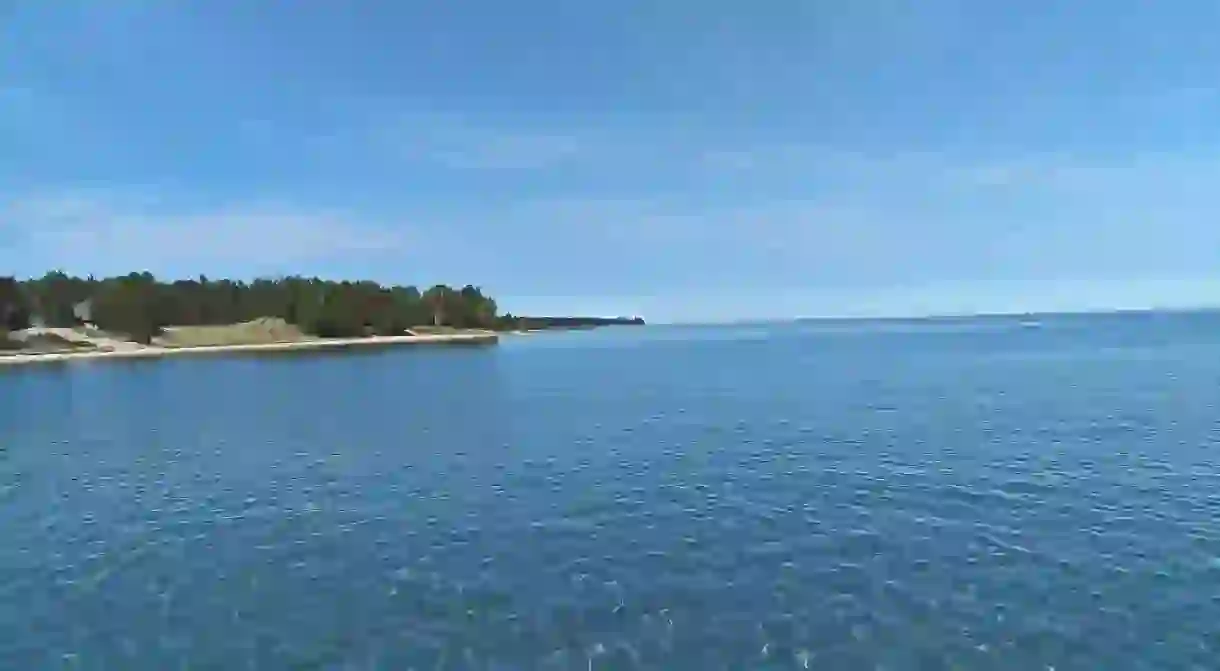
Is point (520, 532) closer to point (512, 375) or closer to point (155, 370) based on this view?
point (512, 375)

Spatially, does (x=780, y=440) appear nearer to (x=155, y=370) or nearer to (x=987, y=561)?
(x=987, y=561)

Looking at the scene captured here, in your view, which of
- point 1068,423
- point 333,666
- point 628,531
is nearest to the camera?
point 333,666

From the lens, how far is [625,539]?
2912cm

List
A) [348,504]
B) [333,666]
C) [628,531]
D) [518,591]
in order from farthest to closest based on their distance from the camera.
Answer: [348,504] < [628,531] < [518,591] < [333,666]

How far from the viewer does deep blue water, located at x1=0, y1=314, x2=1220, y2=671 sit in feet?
65.6

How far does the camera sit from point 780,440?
167 feet

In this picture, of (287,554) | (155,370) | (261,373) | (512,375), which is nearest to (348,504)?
(287,554)

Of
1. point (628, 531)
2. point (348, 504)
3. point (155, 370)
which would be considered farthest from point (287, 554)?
point (155, 370)

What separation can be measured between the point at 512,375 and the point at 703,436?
6674 cm

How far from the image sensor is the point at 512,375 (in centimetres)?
11662

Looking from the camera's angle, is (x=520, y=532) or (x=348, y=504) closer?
(x=520, y=532)

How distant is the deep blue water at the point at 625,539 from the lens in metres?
20.0

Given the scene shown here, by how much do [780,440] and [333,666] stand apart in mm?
37097

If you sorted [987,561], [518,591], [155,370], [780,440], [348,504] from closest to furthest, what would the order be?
[518,591]
[987,561]
[348,504]
[780,440]
[155,370]
